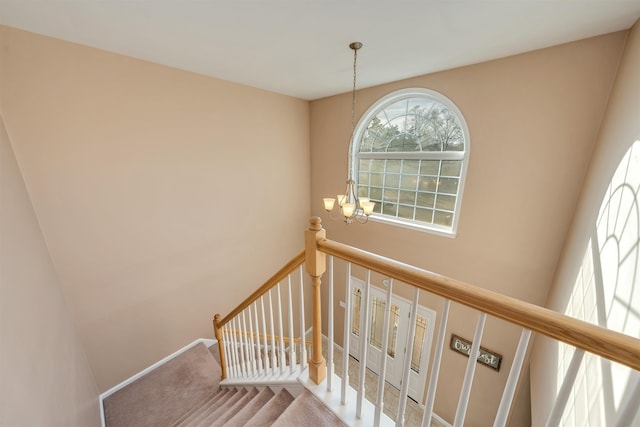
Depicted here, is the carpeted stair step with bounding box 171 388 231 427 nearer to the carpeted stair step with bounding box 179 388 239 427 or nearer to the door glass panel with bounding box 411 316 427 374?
the carpeted stair step with bounding box 179 388 239 427

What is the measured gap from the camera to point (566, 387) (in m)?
0.62

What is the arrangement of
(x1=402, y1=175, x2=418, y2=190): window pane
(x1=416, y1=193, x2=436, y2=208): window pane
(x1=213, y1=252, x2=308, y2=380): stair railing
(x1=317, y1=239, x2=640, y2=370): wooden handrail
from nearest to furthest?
(x1=317, y1=239, x2=640, y2=370): wooden handrail, (x1=213, y1=252, x2=308, y2=380): stair railing, (x1=416, y1=193, x2=436, y2=208): window pane, (x1=402, y1=175, x2=418, y2=190): window pane

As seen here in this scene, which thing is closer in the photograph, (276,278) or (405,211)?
(276,278)

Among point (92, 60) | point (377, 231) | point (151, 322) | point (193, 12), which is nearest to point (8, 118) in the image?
point (92, 60)

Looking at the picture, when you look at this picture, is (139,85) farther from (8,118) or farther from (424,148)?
(424,148)

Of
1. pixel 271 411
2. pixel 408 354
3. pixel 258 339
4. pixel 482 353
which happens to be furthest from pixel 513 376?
pixel 482 353

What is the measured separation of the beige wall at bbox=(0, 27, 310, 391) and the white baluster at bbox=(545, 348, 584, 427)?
10.6 ft

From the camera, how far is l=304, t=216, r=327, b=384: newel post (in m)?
1.18

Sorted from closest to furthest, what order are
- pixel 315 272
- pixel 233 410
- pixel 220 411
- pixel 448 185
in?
pixel 315 272 < pixel 233 410 < pixel 220 411 < pixel 448 185

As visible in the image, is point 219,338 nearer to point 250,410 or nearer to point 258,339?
point 258,339

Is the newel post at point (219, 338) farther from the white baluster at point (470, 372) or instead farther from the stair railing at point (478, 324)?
the white baluster at point (470, 372)

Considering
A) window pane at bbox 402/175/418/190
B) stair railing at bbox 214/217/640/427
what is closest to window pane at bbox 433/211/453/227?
window pane at bbox 402/175/418/190

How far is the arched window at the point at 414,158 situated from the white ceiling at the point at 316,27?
0.64 metres

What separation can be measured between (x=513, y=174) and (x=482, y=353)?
2.15m
